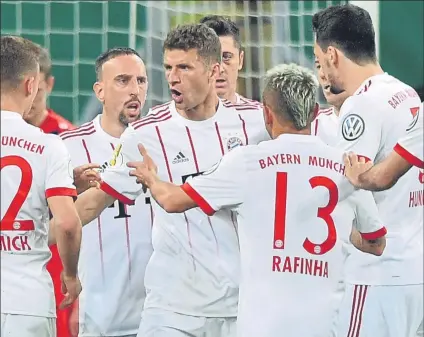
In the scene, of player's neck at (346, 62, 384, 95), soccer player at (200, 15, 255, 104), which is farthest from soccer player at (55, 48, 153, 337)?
player's neck at (346, 62, 384, 95)

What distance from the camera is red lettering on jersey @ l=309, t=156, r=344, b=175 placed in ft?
13.4

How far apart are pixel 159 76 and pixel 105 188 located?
Result: 13.9ft

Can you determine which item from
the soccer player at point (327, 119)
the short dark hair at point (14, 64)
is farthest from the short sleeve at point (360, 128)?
the short dark hair at point (14, 64)

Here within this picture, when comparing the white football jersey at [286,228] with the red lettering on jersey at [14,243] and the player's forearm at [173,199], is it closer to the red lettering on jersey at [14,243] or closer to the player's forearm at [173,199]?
the player's forearm at [173,199]

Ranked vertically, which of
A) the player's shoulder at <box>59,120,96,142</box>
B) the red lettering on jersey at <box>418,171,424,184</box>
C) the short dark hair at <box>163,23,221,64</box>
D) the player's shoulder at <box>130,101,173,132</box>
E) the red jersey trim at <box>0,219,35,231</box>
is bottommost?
the red jersey trim at <box>0,219,35,231</box>

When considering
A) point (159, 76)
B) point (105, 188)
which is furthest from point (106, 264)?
point (159, 76)

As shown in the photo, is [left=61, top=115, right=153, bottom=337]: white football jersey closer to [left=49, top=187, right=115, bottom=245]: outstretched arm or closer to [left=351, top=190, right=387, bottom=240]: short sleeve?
[left=49, top=187, right=115, bottom=245]: outstretched arm

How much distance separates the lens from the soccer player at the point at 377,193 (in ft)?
15.2

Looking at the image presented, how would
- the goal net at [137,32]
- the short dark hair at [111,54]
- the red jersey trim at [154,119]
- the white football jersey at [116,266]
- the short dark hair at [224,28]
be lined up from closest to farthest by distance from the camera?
the red jersey trim at [154,119] < the white football jersey at [116,266] < the short dark hair at [111,54] < the short dark hair at [224,28] < the goal net at [137,32]

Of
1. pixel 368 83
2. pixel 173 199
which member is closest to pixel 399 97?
pixel 368 83

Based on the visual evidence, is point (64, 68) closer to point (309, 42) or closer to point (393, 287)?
point (309, 42)

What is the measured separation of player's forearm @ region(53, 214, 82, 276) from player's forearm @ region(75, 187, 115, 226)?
461 millimetres

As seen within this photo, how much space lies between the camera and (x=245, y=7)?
872 cm

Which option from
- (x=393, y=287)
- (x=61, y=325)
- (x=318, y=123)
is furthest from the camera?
(x=61, y=325)
